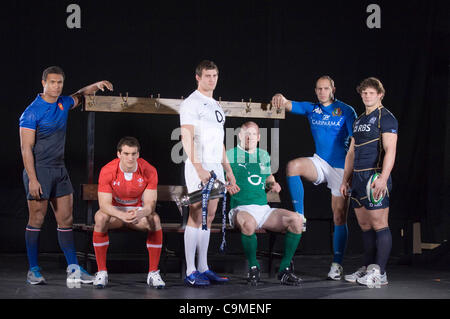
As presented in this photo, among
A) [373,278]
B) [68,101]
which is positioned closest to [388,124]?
[373,278]

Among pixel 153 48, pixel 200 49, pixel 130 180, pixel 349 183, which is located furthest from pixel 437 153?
pixel 130 180

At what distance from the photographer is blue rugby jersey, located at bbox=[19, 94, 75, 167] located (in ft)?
13.9

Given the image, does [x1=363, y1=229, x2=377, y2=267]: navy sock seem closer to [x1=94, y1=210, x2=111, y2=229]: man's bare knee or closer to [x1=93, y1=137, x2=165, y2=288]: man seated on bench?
[x1=93, y1=137, x2=165, y2=288]: man seated on bench

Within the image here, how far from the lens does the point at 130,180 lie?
14.0 ft

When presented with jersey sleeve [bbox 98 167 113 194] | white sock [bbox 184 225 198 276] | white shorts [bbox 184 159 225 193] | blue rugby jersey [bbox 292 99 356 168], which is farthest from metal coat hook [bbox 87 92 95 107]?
blue rugby jersey [bbox 292 99 356 168]

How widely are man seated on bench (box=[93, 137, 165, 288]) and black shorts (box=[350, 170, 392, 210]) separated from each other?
1372 mm

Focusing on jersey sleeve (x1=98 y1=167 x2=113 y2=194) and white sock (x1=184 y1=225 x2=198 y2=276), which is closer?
jersey sleeve (x1=98 y1=167 x2=113 y2=194)

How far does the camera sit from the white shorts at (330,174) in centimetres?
474

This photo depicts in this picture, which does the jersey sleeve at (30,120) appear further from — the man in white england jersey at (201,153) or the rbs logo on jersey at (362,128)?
the rbs logo on jersey at (362,128)

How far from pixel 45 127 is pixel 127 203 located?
0.74m

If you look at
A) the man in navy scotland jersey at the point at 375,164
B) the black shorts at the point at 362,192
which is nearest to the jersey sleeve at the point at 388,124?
the man in navy scotland jersey at the point at 375,164
